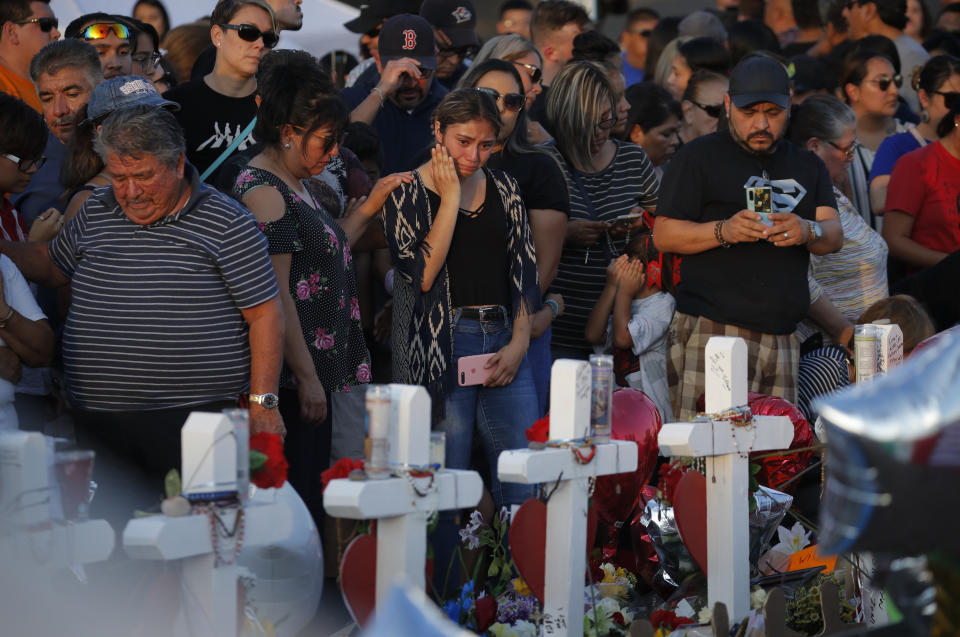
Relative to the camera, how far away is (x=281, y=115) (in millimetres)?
3926

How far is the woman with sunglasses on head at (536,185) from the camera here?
4645 millimetres

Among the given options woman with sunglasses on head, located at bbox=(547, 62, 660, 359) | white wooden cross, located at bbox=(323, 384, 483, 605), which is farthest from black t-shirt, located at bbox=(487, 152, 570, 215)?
white wooden cross, located at bbox=(323, 384, 483, 605)

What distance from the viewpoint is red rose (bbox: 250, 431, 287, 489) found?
2.57m

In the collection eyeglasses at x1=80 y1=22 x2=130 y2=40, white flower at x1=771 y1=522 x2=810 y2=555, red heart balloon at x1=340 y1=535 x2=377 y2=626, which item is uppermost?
eyeglasses at x1=80 y1=22 x2=130 y2=40

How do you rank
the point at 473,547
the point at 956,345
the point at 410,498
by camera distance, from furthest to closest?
1. the point at 473,547
2. the point at 410,498
3. the point at 956,345

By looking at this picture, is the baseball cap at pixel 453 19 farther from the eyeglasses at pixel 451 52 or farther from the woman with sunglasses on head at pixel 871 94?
the woman with sunglasses on head at pixel 871 94

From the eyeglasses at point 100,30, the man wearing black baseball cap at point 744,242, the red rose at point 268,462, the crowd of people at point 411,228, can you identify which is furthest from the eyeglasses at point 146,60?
the red rose at point 268,462

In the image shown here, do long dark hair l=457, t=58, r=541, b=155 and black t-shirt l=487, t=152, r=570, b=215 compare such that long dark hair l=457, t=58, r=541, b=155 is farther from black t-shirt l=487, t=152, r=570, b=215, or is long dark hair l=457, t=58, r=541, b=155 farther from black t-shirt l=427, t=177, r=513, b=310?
black t-shirt l=427, t=177, r=513, b=310

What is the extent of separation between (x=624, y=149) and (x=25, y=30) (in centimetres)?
245

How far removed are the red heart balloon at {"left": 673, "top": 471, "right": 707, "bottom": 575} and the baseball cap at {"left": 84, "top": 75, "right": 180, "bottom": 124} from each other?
1.93m

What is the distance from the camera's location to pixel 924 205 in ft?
20.4

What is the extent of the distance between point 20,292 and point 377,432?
153 cm

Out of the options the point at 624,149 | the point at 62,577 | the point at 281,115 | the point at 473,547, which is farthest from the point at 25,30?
the point at 62,577

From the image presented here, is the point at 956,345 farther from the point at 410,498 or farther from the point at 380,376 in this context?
the point at 380,376
